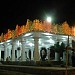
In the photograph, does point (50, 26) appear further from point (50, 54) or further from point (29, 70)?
point (29, 70)

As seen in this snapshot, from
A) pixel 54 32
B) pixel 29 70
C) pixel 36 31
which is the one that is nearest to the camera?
pixel 29 70

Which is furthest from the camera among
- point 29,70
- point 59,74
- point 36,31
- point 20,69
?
point 36,31

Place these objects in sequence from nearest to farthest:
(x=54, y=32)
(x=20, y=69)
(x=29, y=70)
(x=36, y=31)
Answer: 1. (x=29, y=70)
2. (x=20, y=69)
3. (x=36, y=31)
4. (x=54, y=32)

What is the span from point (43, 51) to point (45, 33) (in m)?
3.15

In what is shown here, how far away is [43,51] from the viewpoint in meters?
42.6

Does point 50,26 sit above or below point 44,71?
above

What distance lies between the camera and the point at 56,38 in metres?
46.2

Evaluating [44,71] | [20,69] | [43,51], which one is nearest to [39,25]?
[43,51]

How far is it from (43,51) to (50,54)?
497 cm

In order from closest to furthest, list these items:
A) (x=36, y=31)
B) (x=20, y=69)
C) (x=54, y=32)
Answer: (x=20, y=69)
(x=36, y=31)
(x=54, y=32)

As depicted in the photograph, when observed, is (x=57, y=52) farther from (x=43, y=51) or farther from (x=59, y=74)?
(x=59, y=74)

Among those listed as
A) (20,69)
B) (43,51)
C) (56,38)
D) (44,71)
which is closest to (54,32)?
(56,38)

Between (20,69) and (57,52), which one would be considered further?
(57,52)

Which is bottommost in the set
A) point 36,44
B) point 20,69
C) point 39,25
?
point 20,69
